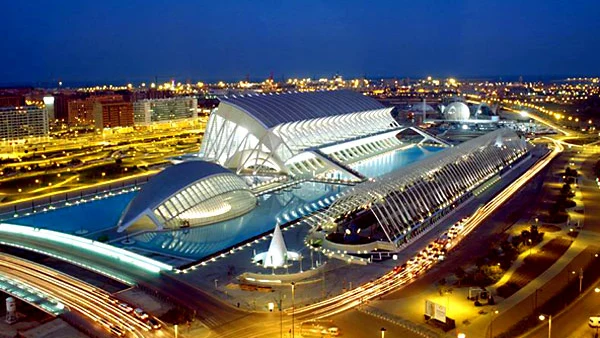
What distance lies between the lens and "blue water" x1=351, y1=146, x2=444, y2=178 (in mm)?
56094

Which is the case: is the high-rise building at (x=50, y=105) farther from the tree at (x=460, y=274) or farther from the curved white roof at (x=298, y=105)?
the tree at (x=460, y=274)

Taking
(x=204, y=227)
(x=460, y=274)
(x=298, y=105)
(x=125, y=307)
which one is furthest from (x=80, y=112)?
(x=460, y=274)

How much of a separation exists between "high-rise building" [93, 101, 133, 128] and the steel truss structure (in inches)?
3048

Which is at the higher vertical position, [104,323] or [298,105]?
[298,105]

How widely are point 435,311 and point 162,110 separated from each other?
105624 mm

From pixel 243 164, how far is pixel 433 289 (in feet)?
99.6

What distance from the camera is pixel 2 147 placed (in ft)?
284

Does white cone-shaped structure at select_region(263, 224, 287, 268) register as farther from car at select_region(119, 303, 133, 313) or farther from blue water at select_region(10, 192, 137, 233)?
blue water at select_region(10, 192, 137, 233)

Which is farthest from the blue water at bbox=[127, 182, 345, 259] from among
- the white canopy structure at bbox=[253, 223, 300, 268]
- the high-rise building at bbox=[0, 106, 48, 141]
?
the high-rise building at bbox=[0, 106, 48, 141]

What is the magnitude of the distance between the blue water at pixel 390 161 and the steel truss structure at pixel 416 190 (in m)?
7.35

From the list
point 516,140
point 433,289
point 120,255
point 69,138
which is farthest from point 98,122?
point 433,289

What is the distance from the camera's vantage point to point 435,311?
22625mm

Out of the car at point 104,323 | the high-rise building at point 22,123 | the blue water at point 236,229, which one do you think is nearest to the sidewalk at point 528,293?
the car at point 104,323

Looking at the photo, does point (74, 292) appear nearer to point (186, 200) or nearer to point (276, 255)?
point (276, 255)
